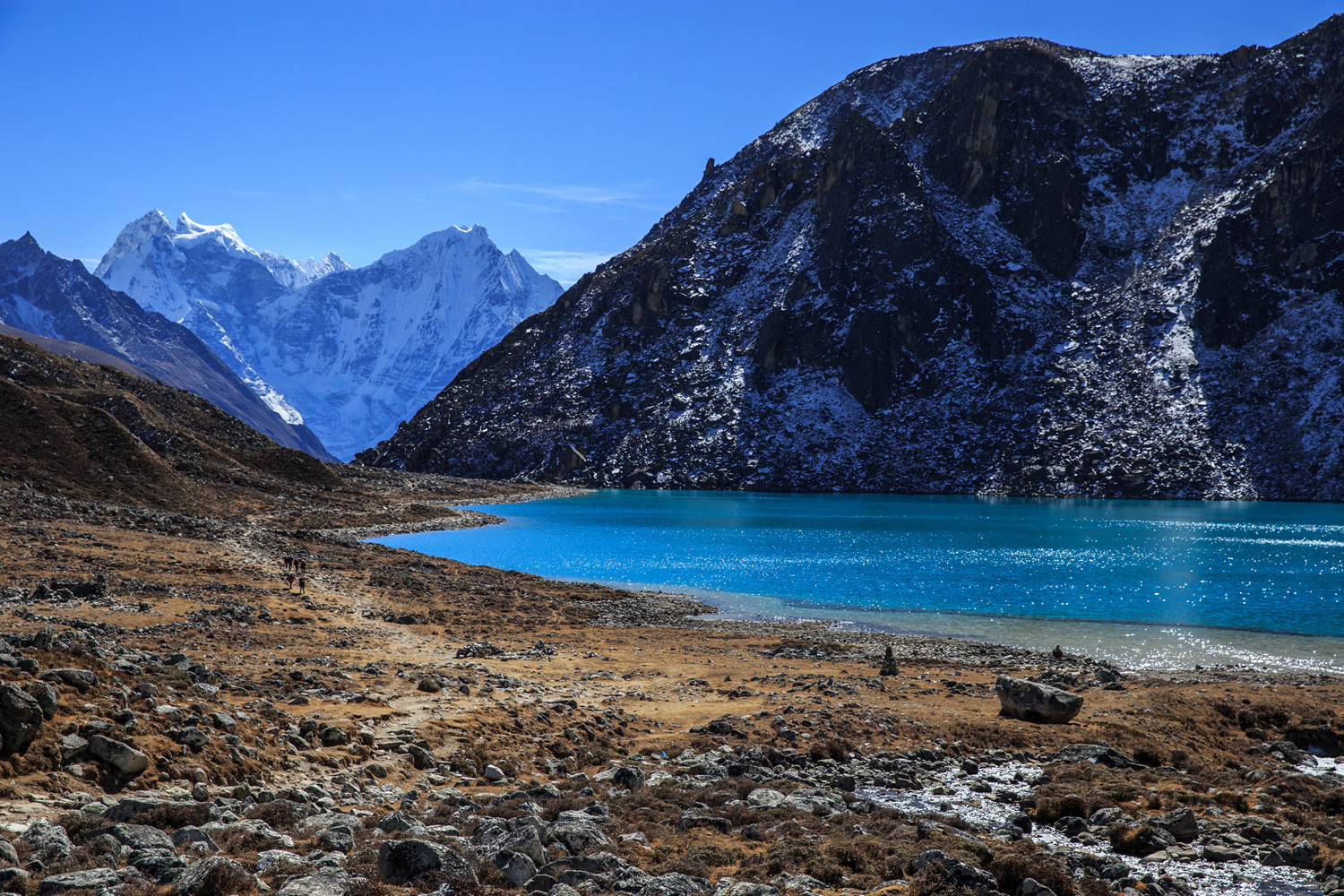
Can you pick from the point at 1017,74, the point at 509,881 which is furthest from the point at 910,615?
the point at 1017,74

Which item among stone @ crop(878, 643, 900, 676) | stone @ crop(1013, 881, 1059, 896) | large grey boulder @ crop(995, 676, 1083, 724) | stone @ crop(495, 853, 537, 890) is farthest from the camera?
stone @ crop(878, 643, 900, 676)

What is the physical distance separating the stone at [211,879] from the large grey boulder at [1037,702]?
54.5 ft

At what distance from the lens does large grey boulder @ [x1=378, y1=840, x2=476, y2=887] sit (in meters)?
8.62

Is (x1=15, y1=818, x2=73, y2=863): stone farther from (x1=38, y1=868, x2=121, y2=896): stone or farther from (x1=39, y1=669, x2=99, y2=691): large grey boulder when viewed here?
(x1=39, y1=669, x2=99, y2=691): large grey boulder

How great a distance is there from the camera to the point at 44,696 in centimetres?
1143

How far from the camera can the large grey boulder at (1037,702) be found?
18.8 metres

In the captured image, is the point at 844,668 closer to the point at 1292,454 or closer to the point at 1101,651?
the point at 1101,651

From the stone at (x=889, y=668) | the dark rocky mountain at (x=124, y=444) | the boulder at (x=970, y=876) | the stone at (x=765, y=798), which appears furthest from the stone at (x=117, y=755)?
the dark rocky mountain at (x=124, y=444)

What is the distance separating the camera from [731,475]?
464 ft

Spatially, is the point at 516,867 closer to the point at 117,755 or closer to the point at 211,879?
the point at 211,879

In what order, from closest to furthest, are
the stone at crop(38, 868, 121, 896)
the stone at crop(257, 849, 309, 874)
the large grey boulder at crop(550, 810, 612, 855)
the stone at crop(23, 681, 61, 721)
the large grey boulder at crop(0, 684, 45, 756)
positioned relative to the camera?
the stone at crop(38, 868, 121, 896)
the stone at crop(257, 849, 309, 874)
the large grey boulder at crop(550, 810, 612, 855)
the large grey boulder at crop(0, 684, 45, 756)
the stone at crop(23, 681, 61, 721)

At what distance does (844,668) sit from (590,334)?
506 feet

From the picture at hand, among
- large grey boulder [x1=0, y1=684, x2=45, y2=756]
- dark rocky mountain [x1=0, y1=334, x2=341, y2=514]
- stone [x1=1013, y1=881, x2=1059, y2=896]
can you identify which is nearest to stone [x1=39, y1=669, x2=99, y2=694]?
large grey boulder [x1=0, y1=684, x2=45, y2=756]

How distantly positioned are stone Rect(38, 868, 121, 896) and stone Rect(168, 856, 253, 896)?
1.79ft
